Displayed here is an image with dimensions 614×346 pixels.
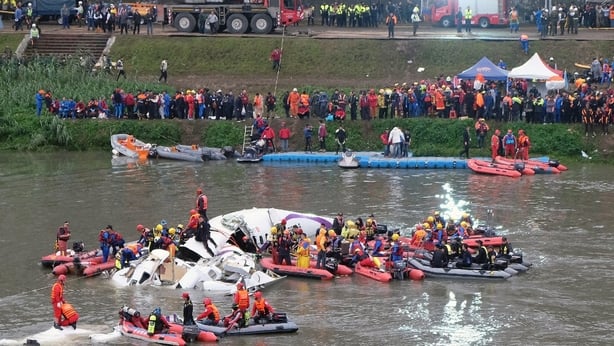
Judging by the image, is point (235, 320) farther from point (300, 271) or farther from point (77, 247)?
point (77, 247)

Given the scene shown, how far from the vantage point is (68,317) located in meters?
28.0

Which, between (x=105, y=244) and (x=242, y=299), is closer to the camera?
(x=242, y=299)

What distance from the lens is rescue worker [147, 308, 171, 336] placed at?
89.9ft

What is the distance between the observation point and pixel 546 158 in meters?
46.6

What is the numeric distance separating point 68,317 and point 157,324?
211cm

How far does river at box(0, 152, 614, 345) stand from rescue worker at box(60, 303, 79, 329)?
40cm

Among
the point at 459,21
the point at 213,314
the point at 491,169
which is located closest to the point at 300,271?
the point at 213,314

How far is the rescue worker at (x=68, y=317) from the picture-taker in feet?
91.8

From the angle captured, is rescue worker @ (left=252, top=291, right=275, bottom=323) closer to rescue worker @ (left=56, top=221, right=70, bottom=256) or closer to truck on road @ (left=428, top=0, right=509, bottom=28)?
rescue worker @ (left=56, top=221, right=70, bottom=256)

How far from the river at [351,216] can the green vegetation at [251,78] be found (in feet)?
5.41

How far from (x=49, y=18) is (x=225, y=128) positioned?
2207 centimetres

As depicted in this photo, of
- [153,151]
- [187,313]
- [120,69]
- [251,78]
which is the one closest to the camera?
[187,313]

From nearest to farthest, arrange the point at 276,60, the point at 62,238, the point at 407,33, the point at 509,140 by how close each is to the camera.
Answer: the point at 62,238
the point at 509,140
the point at 276,60
the point at 407,33

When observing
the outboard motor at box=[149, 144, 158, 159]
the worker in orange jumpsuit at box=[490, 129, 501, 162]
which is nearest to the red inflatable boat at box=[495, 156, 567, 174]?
the worker in orange jumpsuit at box=[490, 129, 501, 162]
